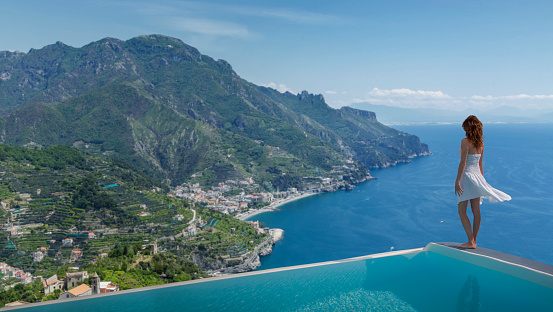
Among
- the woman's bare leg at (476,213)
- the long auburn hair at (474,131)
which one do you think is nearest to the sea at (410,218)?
the woman's bare leg at (476,213)

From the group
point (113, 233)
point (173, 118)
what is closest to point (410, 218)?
point (113, 233)

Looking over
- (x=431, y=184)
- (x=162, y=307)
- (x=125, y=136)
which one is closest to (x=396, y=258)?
(x=162, y=307)

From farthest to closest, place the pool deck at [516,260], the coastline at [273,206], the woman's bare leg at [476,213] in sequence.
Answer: the coastline at [273,206]
the woman's bare leg at [476,213]
the pool deck at [516,260]

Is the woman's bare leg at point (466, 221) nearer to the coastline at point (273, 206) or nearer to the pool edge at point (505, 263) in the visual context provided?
the pool edge at point (505, 263)

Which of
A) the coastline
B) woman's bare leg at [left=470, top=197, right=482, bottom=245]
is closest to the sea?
the coastline

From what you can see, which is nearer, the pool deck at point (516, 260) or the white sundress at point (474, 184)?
the pool deck at point (516, 260)
